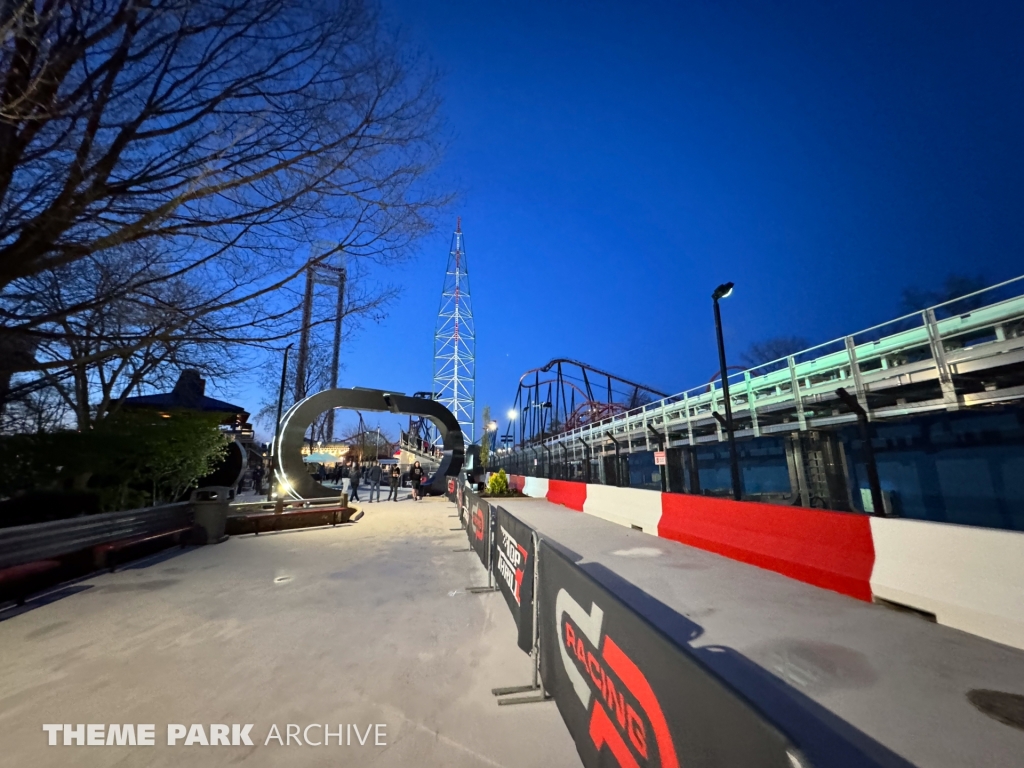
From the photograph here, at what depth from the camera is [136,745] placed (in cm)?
232

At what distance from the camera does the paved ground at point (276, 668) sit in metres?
2.28

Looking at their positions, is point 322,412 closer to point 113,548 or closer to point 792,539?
point 113,548

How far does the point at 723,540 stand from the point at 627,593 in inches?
123

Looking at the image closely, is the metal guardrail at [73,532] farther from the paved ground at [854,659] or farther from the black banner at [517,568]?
the paved ground at [854,659]

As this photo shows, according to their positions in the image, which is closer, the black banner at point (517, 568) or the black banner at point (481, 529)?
the black banner at point (517, 568)

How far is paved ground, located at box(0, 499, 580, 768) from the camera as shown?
7.48 feet

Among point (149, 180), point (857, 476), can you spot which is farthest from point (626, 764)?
point (857, 476)

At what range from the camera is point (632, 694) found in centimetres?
156

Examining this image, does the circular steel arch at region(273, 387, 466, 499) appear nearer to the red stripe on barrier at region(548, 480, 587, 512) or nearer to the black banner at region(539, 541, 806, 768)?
the red stripe on barrier at region(548, 480, 587, 512)

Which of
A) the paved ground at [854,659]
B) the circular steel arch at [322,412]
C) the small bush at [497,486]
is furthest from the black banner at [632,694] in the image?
the small bush at [497,486]

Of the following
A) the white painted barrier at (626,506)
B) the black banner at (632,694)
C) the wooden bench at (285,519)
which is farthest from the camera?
the wooden bench at (285,519)

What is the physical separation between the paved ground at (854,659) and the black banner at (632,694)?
128 centimetres

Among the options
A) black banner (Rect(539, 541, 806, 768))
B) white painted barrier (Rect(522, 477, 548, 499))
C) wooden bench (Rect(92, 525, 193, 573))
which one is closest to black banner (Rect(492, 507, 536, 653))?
black banner (Rect(539, 541, 806, 768))

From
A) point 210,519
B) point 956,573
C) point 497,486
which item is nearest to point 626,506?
point 956,573
